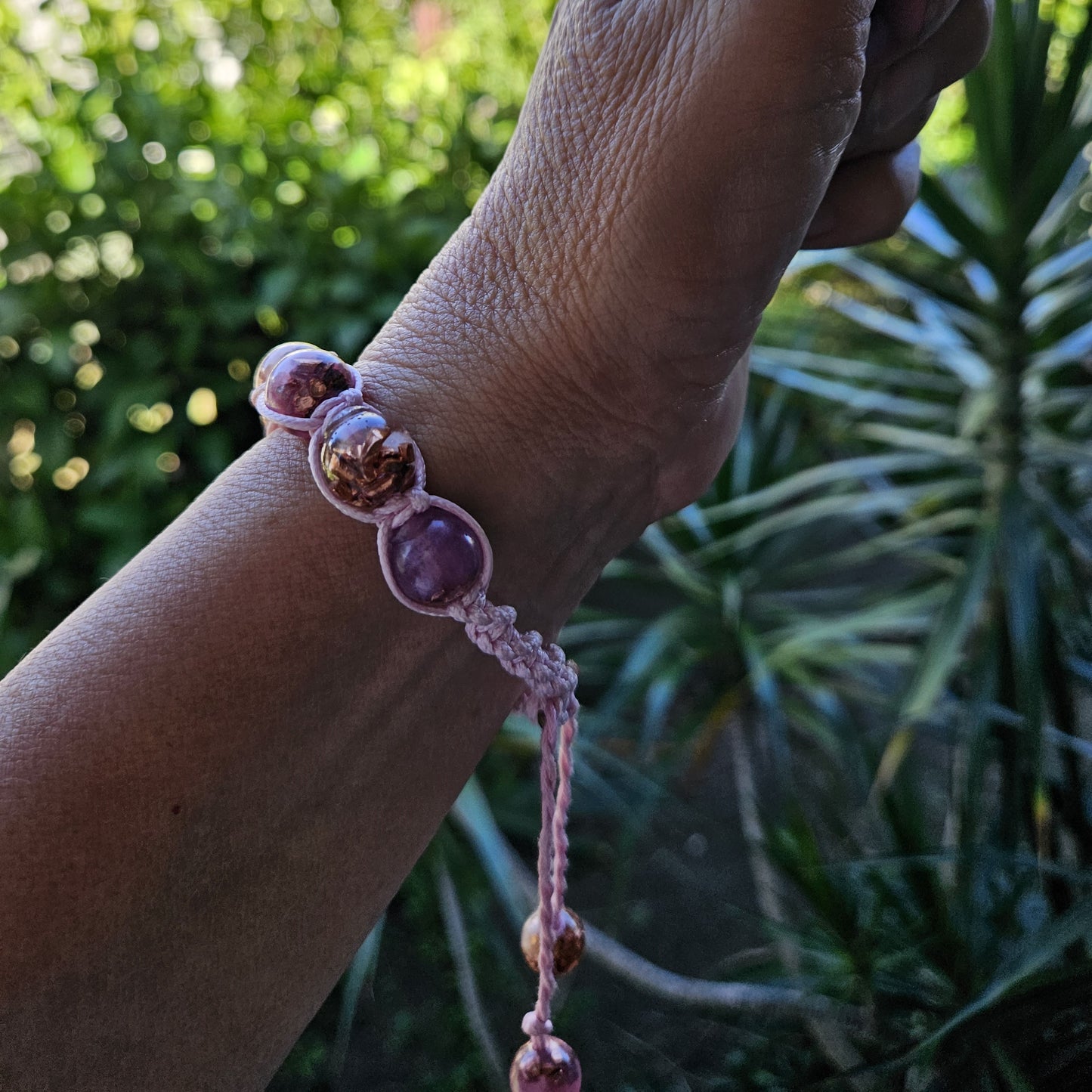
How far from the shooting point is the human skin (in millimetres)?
541

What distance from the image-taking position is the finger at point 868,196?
75 centimetres

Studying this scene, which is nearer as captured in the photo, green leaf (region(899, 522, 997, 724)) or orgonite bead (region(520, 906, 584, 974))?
orgonite bead (region(520, 906, 584, 974))

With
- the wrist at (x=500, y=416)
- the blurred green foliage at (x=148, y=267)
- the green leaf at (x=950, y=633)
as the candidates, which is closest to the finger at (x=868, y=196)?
the wrist at (x=500, y=416)

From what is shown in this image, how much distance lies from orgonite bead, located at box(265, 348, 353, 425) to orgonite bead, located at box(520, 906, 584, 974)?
1.27ft

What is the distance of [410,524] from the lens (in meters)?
0.58

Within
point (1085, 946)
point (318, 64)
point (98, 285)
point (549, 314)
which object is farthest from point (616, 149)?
point (318, 64)

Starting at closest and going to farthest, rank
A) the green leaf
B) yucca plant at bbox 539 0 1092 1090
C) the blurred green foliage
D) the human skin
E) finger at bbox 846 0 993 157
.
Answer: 1. the human skin
2. finger at bbox 846 0 993 157
3. yucca plant at bbox 539 0 1092 1090
4. the green leaf
5. the blurred green foliage

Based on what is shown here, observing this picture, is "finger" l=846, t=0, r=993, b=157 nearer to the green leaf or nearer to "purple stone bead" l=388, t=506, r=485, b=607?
"purple stone bead" l=388, t=506, r=485, b=607

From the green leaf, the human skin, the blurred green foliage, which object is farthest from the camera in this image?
the blurred green foliage

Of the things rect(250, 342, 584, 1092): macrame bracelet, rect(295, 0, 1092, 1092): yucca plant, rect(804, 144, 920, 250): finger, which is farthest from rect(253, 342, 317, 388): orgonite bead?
rect(295, 0, 1092, 1092): yucca plant

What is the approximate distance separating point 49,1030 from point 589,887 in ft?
4.44

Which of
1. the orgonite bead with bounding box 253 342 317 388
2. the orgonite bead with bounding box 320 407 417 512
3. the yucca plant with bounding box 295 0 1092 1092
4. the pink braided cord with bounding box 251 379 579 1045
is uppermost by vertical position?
the orgonite bead with bounding box 253 342 317 388

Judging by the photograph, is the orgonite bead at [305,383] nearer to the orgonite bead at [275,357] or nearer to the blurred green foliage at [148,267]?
the orgonite bead at [275,357]

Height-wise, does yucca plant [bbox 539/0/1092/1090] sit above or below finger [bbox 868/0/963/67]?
below
